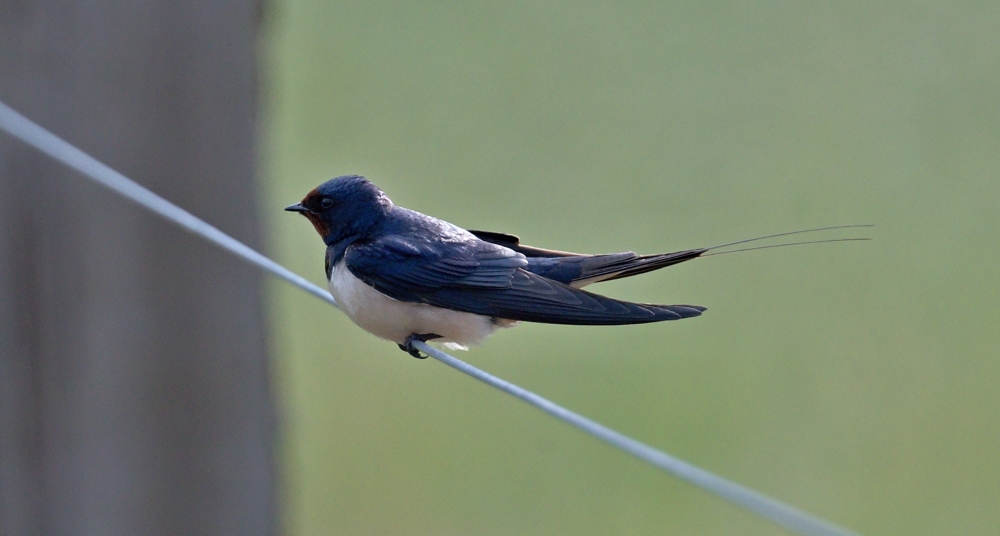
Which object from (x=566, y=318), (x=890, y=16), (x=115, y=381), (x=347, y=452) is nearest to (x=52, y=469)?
(x=115, y=381)

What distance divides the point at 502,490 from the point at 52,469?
3.17 metres

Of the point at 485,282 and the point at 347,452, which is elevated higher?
the point at 485,282

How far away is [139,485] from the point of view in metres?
2.35

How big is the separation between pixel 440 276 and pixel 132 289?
713mm

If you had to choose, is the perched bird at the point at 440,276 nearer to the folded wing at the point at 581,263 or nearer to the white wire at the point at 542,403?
the folded wing at the point at 581,263

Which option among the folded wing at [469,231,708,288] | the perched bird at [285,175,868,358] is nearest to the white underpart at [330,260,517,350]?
the perched bird at [285,175,868,358]

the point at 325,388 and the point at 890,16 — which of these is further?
the point at 890,16

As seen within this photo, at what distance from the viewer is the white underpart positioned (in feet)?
8.02

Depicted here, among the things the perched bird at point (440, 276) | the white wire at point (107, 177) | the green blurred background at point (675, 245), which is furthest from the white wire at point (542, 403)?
the green blurred background at point (675, 245)

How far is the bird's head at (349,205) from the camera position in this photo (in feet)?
8.80

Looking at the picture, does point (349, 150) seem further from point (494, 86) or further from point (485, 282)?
point (485, 282)

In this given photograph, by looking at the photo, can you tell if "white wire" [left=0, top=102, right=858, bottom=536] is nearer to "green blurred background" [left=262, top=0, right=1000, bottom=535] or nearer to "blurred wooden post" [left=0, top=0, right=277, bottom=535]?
"blurred wooden post" [left=0, top=0, right=277, bottom=535]

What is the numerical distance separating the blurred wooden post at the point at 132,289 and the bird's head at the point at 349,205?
0.27 meters

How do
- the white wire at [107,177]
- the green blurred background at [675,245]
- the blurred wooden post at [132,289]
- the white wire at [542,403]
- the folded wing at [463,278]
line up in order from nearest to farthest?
the white wire at [542,403] < the white wire at [107,177] < the blurred wooden post at [132,289] < the folded wing at [463,278] < the green blurred background at [675,245]
